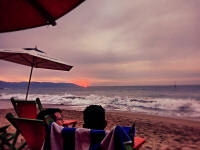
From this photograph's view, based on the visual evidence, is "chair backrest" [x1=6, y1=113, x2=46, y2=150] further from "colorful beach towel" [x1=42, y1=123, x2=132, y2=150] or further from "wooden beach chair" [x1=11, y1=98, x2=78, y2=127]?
"wooden beach chair" [x1=11, y1=98, x2=78, y2=127]

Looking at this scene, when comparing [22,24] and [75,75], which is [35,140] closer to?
[22,24]

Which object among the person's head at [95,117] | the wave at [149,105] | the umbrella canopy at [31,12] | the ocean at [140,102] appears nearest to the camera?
the person's head at [95,117]

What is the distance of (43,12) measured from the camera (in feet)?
6.59

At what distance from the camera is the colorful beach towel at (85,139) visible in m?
1.02

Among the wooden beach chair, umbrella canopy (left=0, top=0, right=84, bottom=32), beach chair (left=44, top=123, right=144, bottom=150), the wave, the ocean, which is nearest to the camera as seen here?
beach chair (left=44, top=123, right=144, bottom=150)

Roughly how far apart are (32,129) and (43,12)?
164cm

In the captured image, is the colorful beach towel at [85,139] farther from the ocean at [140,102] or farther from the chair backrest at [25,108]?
the ocean at [140,102]

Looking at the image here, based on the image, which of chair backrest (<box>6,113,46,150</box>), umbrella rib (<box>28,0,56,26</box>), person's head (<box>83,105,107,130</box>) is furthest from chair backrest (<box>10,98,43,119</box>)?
person's head (<box>83,105,107,130</box>)

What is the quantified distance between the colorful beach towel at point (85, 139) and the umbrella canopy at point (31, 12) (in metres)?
1.49

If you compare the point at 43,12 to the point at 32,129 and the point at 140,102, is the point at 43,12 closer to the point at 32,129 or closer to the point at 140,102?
the point at 32,129

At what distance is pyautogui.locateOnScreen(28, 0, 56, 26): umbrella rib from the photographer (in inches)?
75.3

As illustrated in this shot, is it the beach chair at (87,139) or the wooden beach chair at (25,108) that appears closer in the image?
the beach chair at (87,139)

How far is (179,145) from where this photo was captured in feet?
15.2

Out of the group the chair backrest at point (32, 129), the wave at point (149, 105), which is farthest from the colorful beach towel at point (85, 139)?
the wave at point (149, 105)
